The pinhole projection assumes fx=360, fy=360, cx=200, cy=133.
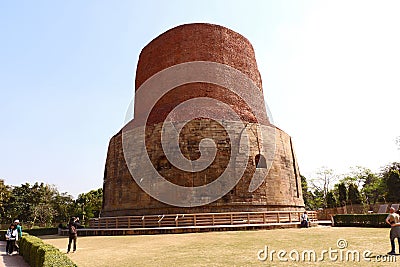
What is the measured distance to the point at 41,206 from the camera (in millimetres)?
39938

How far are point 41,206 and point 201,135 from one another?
29.9 metres

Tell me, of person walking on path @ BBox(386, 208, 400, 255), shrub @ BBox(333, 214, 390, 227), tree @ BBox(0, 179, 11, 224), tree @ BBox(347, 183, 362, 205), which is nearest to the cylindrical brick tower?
shrub @ BBox(333, 214, 390, 227)

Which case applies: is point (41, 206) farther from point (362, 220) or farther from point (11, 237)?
point (362, 220)

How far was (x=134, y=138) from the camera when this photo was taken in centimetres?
1844

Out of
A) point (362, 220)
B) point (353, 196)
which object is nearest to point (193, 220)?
point (362, 220)

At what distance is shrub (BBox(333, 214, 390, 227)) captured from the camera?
47.4ft

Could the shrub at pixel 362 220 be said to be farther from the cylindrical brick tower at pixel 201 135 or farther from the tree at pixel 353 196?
the tree at pixel 353 196

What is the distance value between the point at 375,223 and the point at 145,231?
934 centimetres

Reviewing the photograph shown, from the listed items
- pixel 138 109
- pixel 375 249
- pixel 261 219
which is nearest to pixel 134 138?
pixel 138 109

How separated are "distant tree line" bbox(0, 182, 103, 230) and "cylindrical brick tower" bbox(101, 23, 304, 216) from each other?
1883cm

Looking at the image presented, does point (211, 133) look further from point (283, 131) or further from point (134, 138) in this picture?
point (283, 131)

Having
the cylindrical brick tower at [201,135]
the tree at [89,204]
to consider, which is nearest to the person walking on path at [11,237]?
the cylindrical brick tower at [201,135]

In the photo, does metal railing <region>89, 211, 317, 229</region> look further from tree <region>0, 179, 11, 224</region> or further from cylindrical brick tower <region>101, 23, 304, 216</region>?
tree <region>0, 179, 11, 224</region>

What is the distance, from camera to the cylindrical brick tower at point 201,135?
54.5 feet
